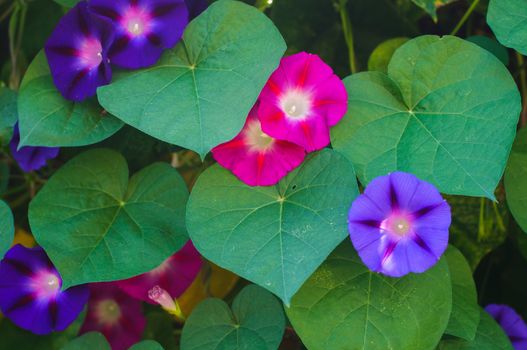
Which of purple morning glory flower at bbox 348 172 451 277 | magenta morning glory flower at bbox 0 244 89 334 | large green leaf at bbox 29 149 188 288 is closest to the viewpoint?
purple morning glory flower at bbox 348 172 451 277

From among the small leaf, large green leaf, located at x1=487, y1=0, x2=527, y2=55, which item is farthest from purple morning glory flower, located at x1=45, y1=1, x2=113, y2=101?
large green leaf, located at x1=487, y1=0, x2=527, y2=55

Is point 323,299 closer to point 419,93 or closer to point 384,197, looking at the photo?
point 384,197

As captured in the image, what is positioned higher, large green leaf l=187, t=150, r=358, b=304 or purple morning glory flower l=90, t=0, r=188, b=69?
purple morning glory flower l=90, t=0, r=188, b=69

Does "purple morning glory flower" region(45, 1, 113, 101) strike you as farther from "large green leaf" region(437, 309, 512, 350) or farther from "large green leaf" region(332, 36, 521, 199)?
"large green leaf" region(437, 309, 512, 350)

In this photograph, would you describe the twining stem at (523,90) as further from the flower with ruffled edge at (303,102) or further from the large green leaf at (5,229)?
the large green leaf at (5,229)

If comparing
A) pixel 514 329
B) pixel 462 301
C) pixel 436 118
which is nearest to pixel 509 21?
pixel 436 118

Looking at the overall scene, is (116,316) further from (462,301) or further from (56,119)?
(462,301)

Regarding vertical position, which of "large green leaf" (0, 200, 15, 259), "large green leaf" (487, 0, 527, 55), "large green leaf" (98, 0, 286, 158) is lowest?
"large green leaf" (0, 200, 15, 259)

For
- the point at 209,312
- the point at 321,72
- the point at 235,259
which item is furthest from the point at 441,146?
the point at 209,312
